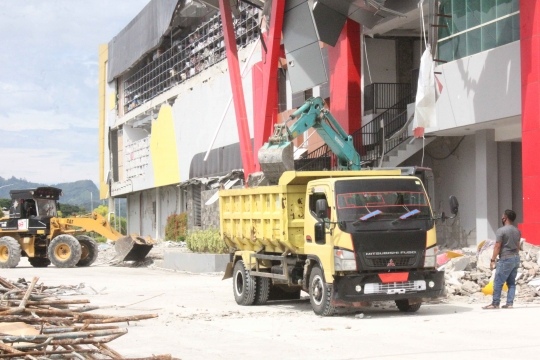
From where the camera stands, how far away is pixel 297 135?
922 inches

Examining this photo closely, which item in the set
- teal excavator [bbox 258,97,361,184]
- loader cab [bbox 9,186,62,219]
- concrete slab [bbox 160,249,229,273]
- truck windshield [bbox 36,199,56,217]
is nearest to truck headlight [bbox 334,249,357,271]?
teal excavator [bbox 258,97,361,184]

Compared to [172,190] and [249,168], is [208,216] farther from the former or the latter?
[172,190]

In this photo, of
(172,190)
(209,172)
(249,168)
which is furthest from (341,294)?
(172,190)

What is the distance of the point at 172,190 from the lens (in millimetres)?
56938

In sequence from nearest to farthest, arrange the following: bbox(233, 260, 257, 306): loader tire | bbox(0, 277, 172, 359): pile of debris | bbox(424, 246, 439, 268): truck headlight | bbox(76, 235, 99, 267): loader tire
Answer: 1. bbox(0, 277, 172, 359): pile of debris
2. bbox(424, 246, 439, 268): truck headlight
3. bbox(233, 260, 257, 306): loader tire
4. bbox(76, 235, 99, 267): loader tire

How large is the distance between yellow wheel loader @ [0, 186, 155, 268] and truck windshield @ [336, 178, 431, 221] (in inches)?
811

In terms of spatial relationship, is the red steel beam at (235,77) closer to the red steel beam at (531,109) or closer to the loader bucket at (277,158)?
the loader bucket at (277,158)

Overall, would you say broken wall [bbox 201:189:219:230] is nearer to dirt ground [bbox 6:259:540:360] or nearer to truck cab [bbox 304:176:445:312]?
dirt ground [bbox 6:259:540:360]

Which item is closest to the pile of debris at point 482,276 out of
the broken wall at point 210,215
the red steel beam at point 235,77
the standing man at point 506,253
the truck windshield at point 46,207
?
the standing man at point 506,253

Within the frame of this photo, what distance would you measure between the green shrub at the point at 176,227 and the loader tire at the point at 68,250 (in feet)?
56.0

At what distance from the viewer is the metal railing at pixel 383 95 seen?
31.2 m

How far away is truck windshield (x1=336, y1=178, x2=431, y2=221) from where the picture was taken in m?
14.3

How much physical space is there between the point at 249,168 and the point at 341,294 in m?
20.9

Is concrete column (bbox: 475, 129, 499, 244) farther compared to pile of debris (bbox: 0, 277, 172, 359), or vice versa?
concrete column (bbox: 475, 129, 499, 244)
